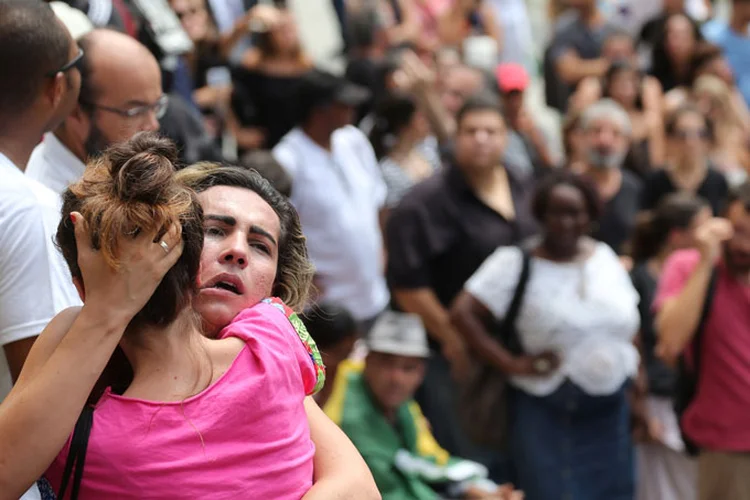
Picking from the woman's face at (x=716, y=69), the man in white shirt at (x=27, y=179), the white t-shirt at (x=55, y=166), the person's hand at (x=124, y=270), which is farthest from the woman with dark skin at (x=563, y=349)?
the woman's face at (x=716, y=69)

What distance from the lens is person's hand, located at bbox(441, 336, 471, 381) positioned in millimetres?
6477

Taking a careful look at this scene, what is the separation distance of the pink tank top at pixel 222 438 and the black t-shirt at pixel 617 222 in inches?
208

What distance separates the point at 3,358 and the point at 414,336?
326 centimetres

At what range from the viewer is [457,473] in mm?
5586

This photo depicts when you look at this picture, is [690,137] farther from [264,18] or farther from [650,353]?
[264,18]

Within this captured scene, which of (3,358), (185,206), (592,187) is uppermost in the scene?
(185,206)

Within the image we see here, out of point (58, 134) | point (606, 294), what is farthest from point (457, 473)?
point (58, 134)

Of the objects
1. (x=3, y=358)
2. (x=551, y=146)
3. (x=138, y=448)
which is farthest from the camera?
(x=551, y=146)

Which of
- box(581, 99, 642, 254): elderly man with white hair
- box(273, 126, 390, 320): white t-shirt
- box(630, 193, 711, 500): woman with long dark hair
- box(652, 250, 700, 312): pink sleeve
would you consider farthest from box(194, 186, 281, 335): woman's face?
box(581, 99, 642, 254): elderly man with white hair

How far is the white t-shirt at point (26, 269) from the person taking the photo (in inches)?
110

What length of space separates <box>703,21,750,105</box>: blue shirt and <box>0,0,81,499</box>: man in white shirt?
948cm

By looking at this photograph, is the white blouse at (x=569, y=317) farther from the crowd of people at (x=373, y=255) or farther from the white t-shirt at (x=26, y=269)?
the white t-shirt at (x=26, y=269)

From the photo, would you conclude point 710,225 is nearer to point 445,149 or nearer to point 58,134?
point 445,149

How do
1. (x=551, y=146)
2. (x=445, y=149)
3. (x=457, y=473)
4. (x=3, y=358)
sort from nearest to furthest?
(x=3, y=358), (x=457, y=473), (x=445, y=149), (x=551, y=146)
